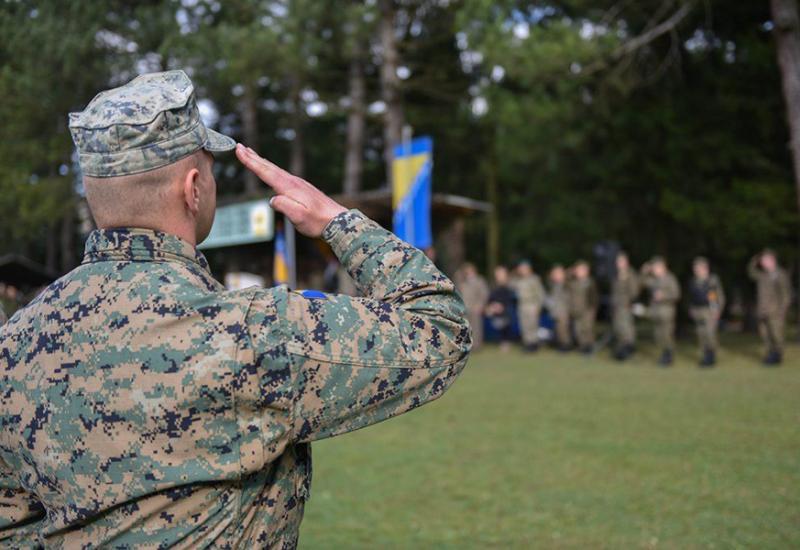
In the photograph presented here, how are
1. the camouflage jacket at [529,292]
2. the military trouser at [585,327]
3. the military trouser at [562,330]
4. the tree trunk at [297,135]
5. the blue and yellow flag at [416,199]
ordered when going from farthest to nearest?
the tree trunk at [297,135]
the camouflage jacket at [529,292]
the military trouser at [562,330]
the military trouser at [585,327]
the blue and yellow flag at [416,199]

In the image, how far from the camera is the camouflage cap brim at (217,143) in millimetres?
1810

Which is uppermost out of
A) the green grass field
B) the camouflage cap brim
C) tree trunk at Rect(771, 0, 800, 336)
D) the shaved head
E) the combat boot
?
tree trunk at Rect(771, 0, 800, 336)

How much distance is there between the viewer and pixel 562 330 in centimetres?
2197

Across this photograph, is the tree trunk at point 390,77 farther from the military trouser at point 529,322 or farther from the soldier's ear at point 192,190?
the soldier's ear at point 192,190

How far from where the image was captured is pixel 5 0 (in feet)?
21.2

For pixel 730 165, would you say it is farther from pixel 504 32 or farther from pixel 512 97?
pixel 504 32

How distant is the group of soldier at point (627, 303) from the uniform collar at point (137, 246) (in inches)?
423

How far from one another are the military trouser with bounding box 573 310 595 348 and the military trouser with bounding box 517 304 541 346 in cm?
104

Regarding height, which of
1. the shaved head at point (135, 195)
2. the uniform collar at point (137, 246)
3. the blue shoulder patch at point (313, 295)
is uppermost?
the shaved head at point (135, 195)

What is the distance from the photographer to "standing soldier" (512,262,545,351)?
21688 mm

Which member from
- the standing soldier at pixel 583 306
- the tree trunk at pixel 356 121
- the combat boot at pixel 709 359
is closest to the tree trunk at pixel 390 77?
the tree trunk at pixel 356 121

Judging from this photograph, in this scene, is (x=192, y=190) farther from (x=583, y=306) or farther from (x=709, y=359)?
(x=583, y=306)

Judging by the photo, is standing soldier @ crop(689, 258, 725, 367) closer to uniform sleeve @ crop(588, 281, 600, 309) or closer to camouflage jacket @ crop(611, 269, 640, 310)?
camouflage jacket @ crop(611, 269, 640, 310)

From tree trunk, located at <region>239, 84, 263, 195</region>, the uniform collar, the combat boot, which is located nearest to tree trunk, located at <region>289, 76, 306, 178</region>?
tree trunk, located at <region>239, 84, 263, 195</region>
